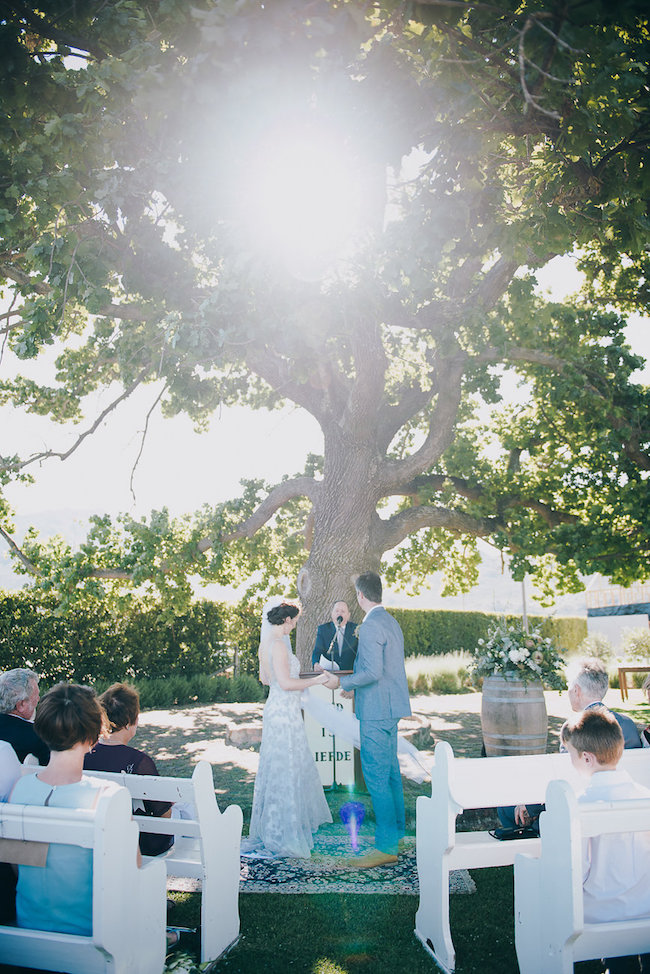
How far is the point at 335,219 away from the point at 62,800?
16.2 ft

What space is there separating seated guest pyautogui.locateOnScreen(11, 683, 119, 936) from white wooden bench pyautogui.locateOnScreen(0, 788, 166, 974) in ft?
0.35

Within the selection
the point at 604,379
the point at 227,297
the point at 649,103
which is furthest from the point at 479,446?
the point at 649,103

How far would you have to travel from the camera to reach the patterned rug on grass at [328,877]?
493 centimetres

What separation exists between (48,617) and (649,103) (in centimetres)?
1430

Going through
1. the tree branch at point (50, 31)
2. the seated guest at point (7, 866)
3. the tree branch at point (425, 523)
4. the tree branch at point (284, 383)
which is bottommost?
the seated guest at point (7, 866)

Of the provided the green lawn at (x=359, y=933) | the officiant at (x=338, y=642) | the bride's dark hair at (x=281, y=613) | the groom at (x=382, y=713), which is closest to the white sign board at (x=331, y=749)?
the officiant at (x=338, y=642)

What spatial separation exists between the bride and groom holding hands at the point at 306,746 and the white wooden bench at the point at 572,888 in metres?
2.35

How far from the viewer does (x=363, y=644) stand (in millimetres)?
5711

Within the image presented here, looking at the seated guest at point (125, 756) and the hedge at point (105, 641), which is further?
the hedge at point (105, 641)

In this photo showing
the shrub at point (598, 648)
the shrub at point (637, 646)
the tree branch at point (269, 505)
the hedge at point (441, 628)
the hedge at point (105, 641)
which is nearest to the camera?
the tree branch at point (269, 505)

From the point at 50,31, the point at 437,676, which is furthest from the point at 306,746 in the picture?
the point at 437,676

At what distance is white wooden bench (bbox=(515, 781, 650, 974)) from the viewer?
3.01 m

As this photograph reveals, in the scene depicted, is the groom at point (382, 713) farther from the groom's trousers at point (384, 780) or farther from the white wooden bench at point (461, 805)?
the white wooden bench at point (461, 805)

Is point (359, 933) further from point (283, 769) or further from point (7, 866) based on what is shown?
point (7, 866)
